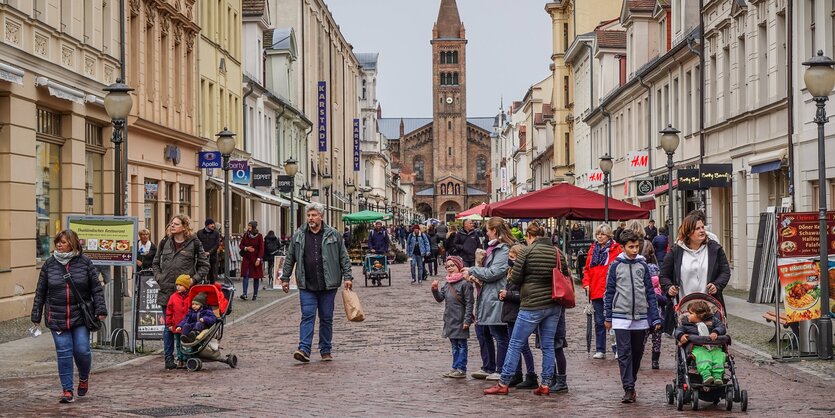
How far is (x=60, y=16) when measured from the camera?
2306 centimetres

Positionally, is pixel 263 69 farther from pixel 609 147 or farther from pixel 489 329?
pixel 489 329

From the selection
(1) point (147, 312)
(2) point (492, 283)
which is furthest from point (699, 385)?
(1) point (147, 312)

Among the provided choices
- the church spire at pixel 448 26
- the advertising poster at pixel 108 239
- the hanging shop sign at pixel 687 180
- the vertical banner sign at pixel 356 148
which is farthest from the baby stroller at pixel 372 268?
the church spire at pixel 448 26

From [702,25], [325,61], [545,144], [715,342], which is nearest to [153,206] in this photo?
[702,25]

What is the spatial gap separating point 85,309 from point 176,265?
3489 mm

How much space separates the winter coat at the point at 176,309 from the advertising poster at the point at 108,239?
1.75m

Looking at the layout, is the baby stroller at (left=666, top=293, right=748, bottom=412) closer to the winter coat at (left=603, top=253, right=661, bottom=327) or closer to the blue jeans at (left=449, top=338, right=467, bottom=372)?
the winter coat at (left=603, top=253, right=661, bottom=327)

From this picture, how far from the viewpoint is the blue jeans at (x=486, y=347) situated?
13.2 metres

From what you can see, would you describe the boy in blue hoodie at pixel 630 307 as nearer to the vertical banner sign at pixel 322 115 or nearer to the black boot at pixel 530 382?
the black boot at pixel 530 382

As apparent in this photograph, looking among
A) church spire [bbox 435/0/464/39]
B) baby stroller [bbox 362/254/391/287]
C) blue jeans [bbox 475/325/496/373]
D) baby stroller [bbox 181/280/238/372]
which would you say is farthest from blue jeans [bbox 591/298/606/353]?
church spire [bbox 435/0/464/39]

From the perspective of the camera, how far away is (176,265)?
49.8 feet

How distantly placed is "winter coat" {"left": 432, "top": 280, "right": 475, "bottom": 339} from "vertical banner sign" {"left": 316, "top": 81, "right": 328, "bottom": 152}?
58677 millimetres

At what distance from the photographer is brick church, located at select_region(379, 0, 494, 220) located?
166 meters

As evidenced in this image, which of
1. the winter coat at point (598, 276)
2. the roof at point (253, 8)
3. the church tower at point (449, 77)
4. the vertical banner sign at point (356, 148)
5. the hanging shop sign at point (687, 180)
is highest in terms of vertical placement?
the church tower at point (449, 77)
